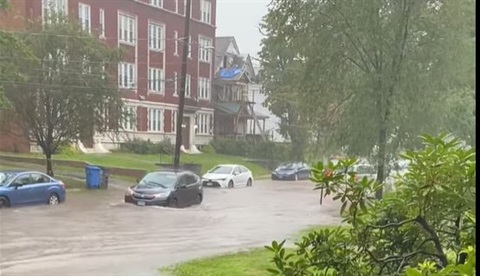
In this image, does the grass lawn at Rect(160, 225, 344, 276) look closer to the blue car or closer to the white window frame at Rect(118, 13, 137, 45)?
the blue car

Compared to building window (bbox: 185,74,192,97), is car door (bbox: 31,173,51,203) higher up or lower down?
lower down

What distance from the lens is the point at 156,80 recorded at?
11.0 m

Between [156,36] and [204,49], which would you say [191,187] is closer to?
[204,49]

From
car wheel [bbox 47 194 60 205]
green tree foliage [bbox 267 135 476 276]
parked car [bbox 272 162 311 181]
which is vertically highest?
green tree foliage [bbox 267 135 476 276]

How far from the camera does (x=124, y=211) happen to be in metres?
7.78

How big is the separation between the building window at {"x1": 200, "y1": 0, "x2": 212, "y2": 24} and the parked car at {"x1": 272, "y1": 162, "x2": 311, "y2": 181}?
9.62ft

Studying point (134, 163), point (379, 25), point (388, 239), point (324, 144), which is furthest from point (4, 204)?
point (388, 239)

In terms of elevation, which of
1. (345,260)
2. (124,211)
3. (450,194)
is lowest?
(124,211)

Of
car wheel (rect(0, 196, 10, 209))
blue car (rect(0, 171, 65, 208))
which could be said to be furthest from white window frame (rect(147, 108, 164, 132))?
car wheel (rect(0, 196, 10, 209))

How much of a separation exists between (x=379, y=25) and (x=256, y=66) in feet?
8.15

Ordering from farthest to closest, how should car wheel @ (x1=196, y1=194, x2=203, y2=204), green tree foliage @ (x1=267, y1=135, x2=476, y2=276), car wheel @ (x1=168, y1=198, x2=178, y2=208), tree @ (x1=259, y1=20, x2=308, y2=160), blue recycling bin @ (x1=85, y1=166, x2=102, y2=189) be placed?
blue recycling bin @ (x1=85, y1=166, x2=102, y2=189), car wheel @ (x1=196, y1=194, x2=203, y2=204), car wheel @ (x1=168, y1=198, x2=178, y2=208), tree @ (x1=259, y1=20, x2=308, y2=160), green tree foliage @ (x1=267, y1=135, x2=476, y2=276)

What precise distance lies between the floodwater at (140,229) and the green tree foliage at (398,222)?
65.6 inches

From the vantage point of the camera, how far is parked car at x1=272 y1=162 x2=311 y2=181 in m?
3.41

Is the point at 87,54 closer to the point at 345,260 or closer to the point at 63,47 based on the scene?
the point at 63,47
